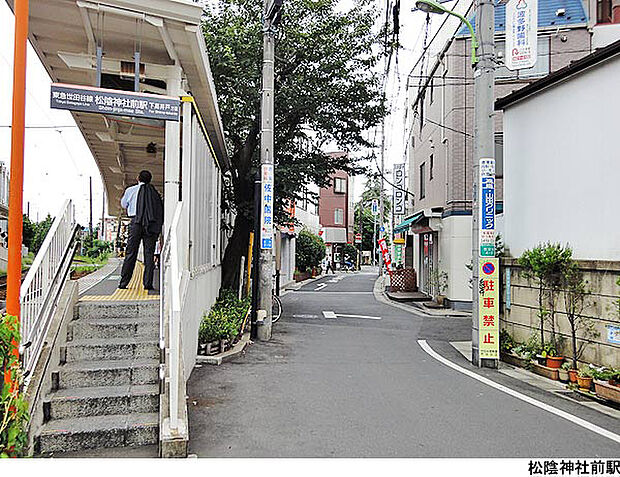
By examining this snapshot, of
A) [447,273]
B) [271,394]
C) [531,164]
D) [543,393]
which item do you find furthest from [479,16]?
[447,273]

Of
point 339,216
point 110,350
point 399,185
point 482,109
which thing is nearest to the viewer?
point 110,350

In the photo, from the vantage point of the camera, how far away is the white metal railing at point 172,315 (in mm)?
5031

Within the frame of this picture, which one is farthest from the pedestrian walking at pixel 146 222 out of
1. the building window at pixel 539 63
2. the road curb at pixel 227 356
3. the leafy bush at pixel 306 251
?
the leafy bush at pixel 306 251

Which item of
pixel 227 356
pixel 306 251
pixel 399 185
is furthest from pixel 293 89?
pixel 306 251

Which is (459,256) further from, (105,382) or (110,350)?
(105,382)

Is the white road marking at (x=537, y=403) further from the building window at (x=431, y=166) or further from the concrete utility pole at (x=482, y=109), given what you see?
the building window at (x=431, y=166)

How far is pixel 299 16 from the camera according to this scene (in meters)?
15.8

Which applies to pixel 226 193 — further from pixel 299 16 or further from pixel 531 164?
pixel 531 164

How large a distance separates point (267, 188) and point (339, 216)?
173 ft

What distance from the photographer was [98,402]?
5.47 metres

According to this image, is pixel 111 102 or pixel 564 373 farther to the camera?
pixel 564 373

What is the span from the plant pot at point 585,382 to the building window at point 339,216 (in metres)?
56.0

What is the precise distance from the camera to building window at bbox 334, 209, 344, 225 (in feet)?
209

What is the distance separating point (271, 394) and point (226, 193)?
31.6ft
